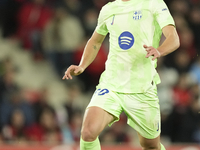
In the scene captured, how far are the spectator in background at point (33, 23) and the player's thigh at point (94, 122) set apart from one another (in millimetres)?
4117

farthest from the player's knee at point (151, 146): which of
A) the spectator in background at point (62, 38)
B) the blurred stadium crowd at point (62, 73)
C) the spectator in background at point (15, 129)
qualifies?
the spectator in background at point (62, 38)

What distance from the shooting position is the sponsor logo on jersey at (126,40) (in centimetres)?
376

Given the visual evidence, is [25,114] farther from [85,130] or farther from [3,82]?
[85,130]

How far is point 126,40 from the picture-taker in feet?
12.4

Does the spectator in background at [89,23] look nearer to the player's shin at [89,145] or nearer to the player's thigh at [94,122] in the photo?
the player's thigh at [94,122]

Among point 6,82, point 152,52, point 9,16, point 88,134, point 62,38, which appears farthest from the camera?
point 9,16

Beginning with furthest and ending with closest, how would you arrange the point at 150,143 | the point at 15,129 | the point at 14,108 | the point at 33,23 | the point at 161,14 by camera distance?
the point at 33,23
the point at 14,108
the point at 15,129
the point at 150,143
the point at 161,14

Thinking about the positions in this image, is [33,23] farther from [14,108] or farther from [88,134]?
[88,134]

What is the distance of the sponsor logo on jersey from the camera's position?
3756 mm

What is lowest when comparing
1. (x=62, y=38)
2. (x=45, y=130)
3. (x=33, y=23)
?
(x=45, y=130)

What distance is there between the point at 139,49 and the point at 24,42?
428cm

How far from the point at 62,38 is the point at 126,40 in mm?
3751

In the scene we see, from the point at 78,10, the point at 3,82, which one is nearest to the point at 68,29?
the point at 78,10

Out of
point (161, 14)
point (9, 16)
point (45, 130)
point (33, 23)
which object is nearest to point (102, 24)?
point (161, 14)
